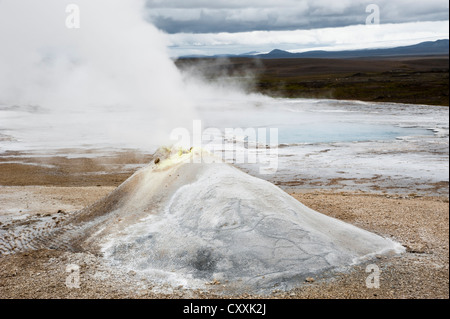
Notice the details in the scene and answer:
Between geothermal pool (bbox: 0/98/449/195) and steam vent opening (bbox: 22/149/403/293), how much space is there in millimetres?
5893

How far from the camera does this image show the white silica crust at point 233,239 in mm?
5574

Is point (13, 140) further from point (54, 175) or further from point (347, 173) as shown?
point (347, 173)

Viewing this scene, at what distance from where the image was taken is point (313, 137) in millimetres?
20109

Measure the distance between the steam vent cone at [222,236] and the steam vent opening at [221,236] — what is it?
0.01 metres

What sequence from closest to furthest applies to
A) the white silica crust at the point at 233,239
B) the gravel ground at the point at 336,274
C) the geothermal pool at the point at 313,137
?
the gravel ground at the point at 336,274 → the white silica crust at the point at 233,239 → the geothermal pool at the point at 313,137

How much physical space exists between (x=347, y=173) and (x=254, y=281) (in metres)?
9.11

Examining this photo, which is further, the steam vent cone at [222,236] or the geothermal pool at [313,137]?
the geothermal pool at [313,137]

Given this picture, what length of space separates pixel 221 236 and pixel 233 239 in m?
0.18

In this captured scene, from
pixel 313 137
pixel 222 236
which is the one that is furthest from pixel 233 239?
pixel 313 137

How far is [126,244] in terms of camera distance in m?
6.55

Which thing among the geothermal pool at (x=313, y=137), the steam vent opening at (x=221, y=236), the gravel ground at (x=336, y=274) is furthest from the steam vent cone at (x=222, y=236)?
the geothermal pool at (x=313, y=137)

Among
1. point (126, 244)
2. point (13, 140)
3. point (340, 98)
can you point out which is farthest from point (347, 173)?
point (340, 98)

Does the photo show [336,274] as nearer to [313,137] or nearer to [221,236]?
[221,236]

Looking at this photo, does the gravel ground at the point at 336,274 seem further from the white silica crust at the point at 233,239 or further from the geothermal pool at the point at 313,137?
the geothermal pool at the point at 313,137
